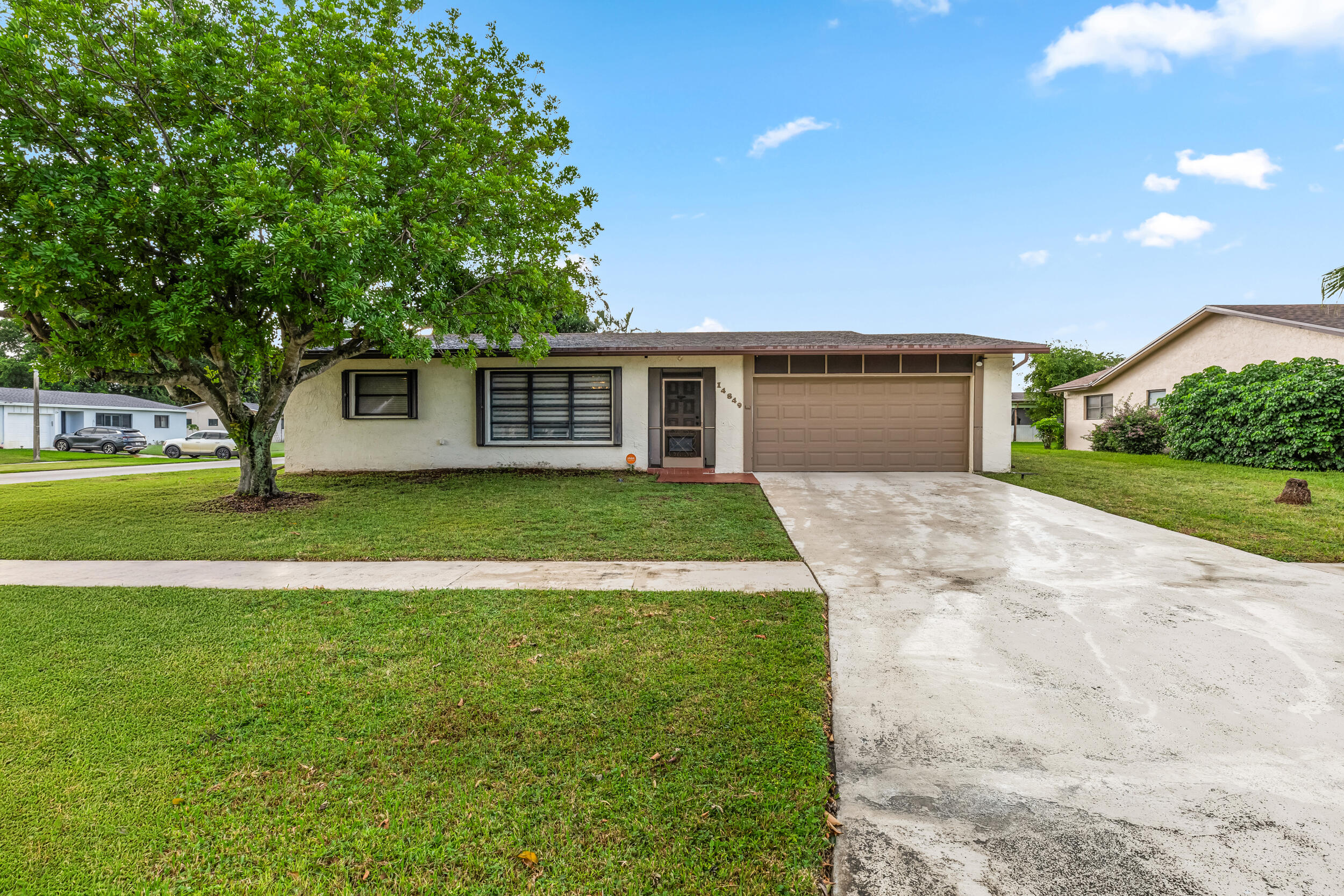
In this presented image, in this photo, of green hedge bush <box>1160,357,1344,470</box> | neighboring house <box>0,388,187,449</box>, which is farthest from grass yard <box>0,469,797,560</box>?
neighboring house <box>0,388,187,449</box>

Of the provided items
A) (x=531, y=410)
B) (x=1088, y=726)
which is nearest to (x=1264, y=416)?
(x=1088, y=726)

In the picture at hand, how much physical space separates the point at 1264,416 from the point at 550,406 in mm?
15621

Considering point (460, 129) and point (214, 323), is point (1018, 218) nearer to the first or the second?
point (460, 129)

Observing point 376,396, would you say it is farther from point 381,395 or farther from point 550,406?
point 550,406

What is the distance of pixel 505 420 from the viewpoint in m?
12.0

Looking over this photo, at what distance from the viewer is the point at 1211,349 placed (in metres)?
16.2

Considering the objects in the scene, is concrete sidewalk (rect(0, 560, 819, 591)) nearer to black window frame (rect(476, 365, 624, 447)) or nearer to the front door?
black window frame (rect(476, 365, 624, 447))

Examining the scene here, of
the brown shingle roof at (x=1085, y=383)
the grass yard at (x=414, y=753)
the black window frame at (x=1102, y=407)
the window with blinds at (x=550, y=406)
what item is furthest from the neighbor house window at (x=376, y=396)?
the brown shingle roof at (x=1085, y=383)

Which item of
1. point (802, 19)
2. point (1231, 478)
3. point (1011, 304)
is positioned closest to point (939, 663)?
point (1231, 478)

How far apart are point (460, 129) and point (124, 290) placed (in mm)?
4665

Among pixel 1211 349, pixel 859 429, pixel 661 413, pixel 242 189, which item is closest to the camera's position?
pixel 242 189

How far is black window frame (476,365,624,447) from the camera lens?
1188cm

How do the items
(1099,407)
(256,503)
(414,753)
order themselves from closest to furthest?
1. (414,753)
2. (256,503)
3. (1099,407)

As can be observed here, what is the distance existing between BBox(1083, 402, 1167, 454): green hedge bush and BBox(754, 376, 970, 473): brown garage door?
9129mm
